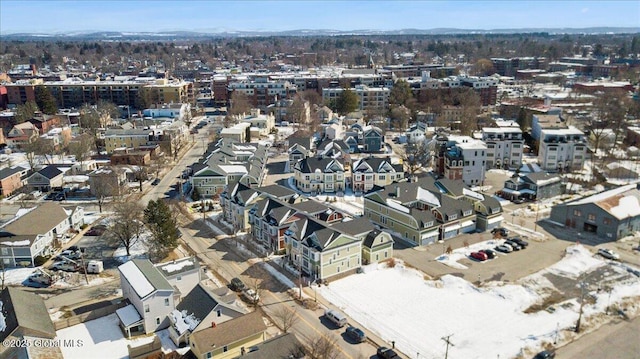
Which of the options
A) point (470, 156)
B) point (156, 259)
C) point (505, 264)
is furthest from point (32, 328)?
point (470, 156)

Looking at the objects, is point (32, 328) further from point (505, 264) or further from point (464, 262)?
point (505, 264)

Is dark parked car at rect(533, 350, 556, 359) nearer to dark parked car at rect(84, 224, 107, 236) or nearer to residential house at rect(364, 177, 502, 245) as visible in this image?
residential house at rect(364, 177, 502, 245)

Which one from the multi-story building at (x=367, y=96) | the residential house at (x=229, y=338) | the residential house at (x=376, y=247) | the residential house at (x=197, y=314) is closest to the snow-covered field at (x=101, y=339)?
the residential house at (x=197, y=314)

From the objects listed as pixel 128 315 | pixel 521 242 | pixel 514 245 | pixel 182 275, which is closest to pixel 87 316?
pixel 128 315

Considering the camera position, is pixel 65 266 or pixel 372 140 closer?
pixel 65 266

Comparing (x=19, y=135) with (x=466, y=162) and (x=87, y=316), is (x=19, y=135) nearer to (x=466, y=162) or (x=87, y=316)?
(x=87, y=316)

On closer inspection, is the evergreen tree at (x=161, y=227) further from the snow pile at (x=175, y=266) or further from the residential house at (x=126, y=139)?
the residential house at (x=126, y=139)

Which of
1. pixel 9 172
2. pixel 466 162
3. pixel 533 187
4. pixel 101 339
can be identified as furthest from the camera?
pixel 466 162
